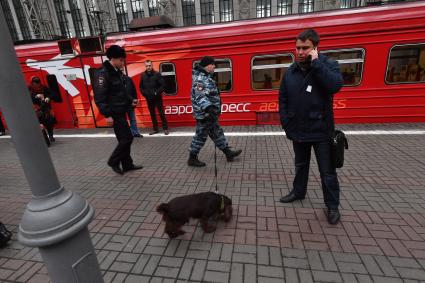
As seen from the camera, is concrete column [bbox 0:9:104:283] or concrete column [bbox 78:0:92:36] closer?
concrete column [bbox 0:9:104:283]

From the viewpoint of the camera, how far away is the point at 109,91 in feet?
14.8

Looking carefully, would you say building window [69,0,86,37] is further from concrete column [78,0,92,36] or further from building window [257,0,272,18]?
building window [257,0,272,18]

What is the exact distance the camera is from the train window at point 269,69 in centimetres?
715

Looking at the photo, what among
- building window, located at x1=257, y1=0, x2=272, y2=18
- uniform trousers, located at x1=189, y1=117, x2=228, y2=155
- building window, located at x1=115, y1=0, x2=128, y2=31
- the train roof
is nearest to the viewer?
uniform trousers, located at x1=189, y1=117, x2=228, y2=155

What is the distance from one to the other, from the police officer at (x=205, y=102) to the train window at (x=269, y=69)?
295 cm

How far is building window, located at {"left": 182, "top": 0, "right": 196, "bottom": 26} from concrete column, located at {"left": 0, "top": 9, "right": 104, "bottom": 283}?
3177 centimetres

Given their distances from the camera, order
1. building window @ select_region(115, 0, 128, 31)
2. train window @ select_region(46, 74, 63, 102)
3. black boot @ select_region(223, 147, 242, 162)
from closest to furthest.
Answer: black boot @ select_region(223, 147, 242, 162) → train window @ select_region(46, 74, 63, 102) → building window @ select_region(115, 0, 128, 31)

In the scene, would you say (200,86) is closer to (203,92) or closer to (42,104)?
(203,92)

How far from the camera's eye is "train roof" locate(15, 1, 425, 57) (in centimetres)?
630

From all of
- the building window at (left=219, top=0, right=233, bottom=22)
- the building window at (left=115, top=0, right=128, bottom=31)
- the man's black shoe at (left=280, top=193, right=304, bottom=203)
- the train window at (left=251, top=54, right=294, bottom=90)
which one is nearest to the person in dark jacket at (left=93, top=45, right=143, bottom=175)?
the man's black shoe at (left=280, top=193, right=304, bottom=203)

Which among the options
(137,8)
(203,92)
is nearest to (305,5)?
(137,8)

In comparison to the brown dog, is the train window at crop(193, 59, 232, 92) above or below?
above

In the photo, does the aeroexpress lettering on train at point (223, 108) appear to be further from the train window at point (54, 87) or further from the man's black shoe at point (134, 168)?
the train window at point (54, 87)

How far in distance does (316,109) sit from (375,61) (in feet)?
16.9
